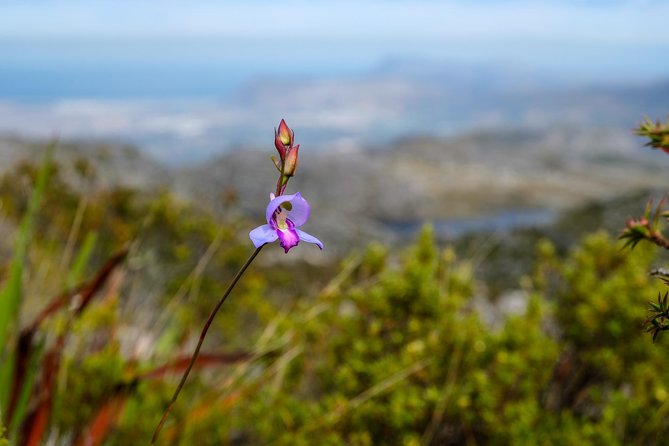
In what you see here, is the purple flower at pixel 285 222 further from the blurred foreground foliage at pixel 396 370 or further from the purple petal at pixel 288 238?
the blurred foreground foliage at pixel 396 370

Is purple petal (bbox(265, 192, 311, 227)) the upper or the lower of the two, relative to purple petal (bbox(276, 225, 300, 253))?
upper

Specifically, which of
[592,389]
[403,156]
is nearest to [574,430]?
[592,389]

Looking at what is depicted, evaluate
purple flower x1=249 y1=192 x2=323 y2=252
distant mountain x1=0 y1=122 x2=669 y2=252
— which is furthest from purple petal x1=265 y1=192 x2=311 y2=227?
distant mountain x1=0 y1=122 x2=669 y2=252

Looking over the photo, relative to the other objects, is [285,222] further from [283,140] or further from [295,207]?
[283,140]

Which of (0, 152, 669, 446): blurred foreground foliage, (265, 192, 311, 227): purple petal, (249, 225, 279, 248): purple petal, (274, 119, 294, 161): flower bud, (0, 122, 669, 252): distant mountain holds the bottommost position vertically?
(0, 152, 669, 446): blurred foreground foliage

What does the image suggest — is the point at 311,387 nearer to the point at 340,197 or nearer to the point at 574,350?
the point at 574,350

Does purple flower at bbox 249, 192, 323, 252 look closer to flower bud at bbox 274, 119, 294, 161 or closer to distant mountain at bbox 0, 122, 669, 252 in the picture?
flower bud at bbox 274, 119, 294, 161
